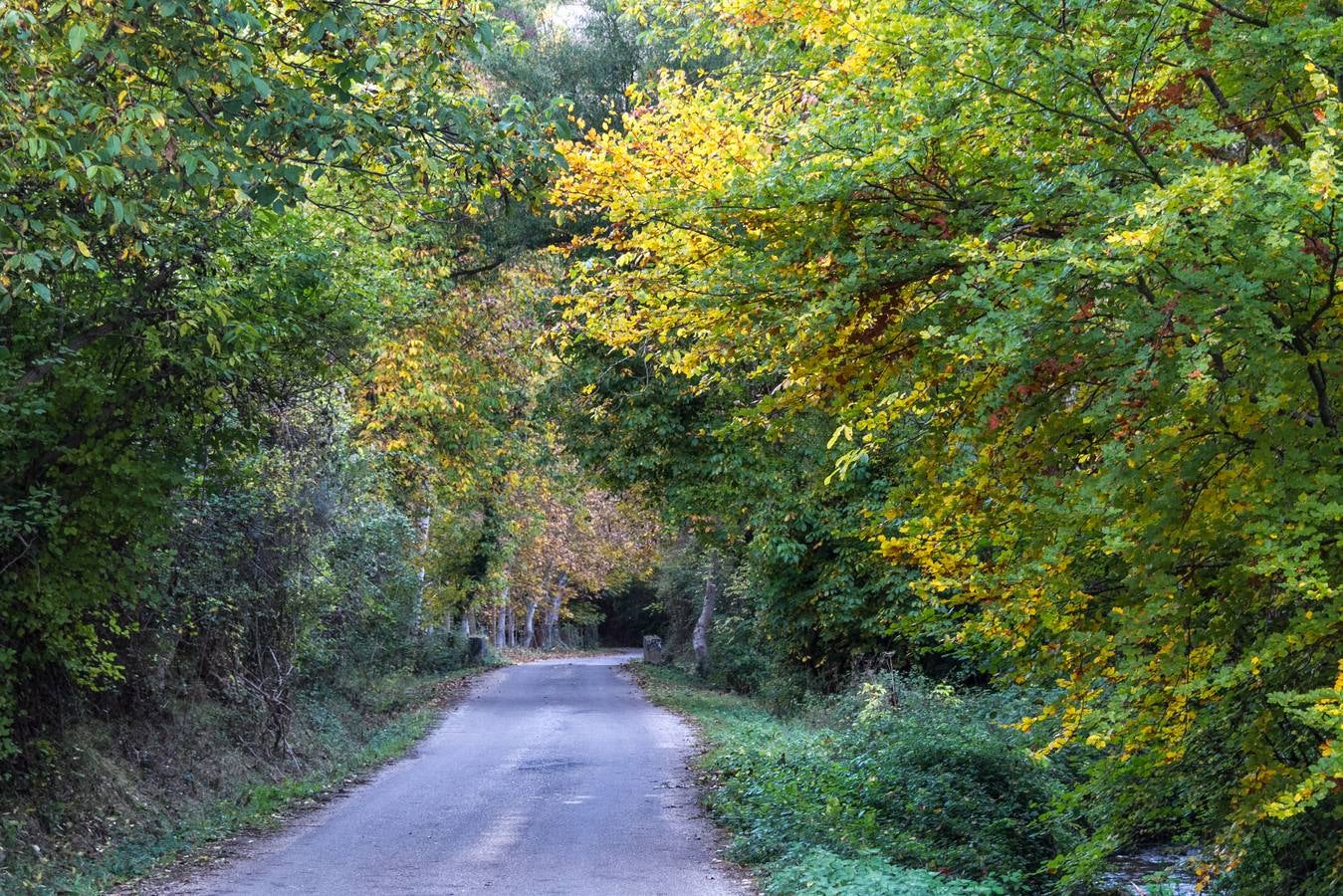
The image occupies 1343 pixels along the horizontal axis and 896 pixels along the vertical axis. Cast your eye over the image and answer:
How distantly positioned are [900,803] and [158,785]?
26.0 feet

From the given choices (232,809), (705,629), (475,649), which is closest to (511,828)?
(232,809)

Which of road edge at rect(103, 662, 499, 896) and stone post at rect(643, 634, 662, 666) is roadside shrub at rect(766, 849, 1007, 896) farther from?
stone post at rect(643, 634, 662, 666)

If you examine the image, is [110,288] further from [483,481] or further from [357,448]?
[483,481]

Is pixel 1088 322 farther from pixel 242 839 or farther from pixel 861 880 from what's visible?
pixel 242 839

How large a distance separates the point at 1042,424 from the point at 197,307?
20.1 feet

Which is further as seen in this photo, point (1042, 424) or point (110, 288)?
point (110, 288)

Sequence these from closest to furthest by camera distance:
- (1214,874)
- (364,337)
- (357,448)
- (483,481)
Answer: (1214,874) → (364,337) → (357,448) → (483,481)

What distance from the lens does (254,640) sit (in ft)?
51.8

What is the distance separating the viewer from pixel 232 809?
12469 mm

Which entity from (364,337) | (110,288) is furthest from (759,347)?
(364,337)

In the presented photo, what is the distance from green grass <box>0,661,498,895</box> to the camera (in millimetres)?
9289

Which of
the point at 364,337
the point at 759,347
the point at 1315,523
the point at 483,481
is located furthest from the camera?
the point at 483,481

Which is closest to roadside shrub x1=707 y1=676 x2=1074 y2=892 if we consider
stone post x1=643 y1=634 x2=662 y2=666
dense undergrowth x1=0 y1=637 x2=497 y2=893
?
dense undergrowth x1=0 y1=637 x2=497 y2=893

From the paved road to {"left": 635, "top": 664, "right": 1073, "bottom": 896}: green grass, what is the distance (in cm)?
63
